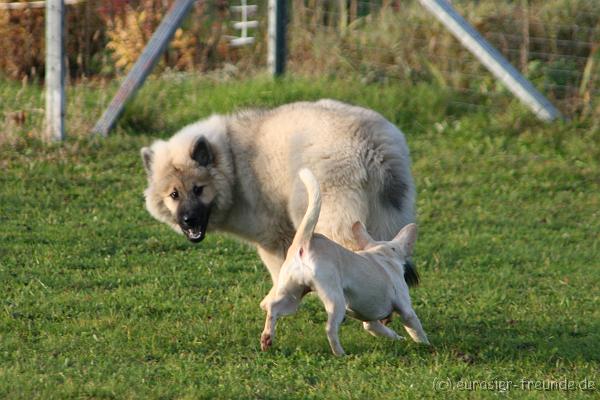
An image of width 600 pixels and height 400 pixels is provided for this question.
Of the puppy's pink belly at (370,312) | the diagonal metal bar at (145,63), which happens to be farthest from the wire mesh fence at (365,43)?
the puppy's pink belly at (370,312)

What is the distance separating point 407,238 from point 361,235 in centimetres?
27

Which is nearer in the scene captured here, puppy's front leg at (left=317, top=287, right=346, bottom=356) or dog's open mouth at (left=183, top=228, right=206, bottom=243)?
puppy's front leg at (left=317, top=287, right=346, bottom=356)

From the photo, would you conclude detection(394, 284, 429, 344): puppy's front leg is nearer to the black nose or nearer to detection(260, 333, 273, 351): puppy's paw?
detection(260, 333, 273, 351): puppy's paw

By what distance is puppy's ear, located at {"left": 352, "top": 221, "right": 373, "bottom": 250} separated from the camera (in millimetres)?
6242

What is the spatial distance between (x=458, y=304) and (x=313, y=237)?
1.91 metres

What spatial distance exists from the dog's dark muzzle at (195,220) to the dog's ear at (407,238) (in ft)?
4.67

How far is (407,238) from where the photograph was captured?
249 inches

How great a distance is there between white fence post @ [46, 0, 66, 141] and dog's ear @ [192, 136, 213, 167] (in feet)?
11.7

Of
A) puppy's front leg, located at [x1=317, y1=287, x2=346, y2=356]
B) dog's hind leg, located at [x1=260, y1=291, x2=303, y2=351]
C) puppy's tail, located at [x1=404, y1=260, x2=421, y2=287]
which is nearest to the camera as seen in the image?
puppy's front leg, located at [x1=317, y1=287, x2=346, y2=356]

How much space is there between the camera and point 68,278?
7469mm

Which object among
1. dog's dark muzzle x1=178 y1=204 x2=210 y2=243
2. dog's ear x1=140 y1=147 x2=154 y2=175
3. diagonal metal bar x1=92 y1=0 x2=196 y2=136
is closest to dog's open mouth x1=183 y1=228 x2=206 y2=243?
dog's dark muzzle x1=178 y1=204 x2=210 y2=243

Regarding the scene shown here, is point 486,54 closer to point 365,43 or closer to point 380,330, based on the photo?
point 365,43

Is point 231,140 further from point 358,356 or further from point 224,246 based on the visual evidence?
point 358,356

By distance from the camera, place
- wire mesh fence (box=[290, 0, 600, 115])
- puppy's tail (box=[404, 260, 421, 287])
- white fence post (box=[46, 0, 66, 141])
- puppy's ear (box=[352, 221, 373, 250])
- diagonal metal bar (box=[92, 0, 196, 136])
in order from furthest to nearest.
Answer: wire mesh fence (box=[290, 0, 600, 115]) → diagonal metal bar (box=[92, 0, 196, 136]) → white fence post (box=[46, 0, 66, 141]) → puppy's tail (box=[404, 260, 421, 287]) → puppy's ear (box=[352, 221, 373, 250])
